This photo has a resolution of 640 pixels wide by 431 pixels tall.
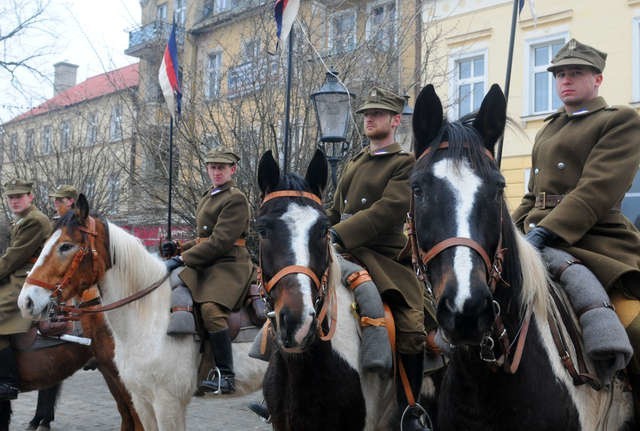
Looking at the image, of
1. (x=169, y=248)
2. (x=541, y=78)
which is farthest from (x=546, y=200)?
(x=541, y=78)

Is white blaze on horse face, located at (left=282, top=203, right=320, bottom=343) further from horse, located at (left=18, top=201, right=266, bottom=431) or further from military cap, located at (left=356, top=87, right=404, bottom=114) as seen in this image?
horse, located at (left=18, top=201, right=266, bottom=431)

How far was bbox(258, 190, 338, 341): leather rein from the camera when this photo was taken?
3537mm

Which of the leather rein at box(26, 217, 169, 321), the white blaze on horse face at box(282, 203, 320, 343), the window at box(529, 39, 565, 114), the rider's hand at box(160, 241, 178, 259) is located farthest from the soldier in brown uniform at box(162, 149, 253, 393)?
the window at box(529, 39, 565, 114)

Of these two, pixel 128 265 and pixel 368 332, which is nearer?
pixel 368 332

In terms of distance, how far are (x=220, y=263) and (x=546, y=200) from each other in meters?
3.49

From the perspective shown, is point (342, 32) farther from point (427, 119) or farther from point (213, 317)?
point (427, 119)

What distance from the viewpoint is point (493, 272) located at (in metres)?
2.73

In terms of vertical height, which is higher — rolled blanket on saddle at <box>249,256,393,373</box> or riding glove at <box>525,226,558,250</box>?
riding glove at <box>525,226,558,250</box>

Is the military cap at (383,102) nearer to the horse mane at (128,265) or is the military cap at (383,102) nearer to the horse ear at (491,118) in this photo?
the horse ear at (491,118)

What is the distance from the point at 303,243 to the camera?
3.64 metres

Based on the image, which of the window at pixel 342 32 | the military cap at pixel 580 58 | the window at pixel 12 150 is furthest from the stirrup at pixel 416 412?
the window at pixel 12 150

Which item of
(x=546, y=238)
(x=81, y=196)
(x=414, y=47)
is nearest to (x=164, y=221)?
(x=414, y=47)

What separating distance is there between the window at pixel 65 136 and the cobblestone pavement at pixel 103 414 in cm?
949

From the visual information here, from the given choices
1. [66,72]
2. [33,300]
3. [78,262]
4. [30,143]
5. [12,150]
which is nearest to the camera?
[33,300]
